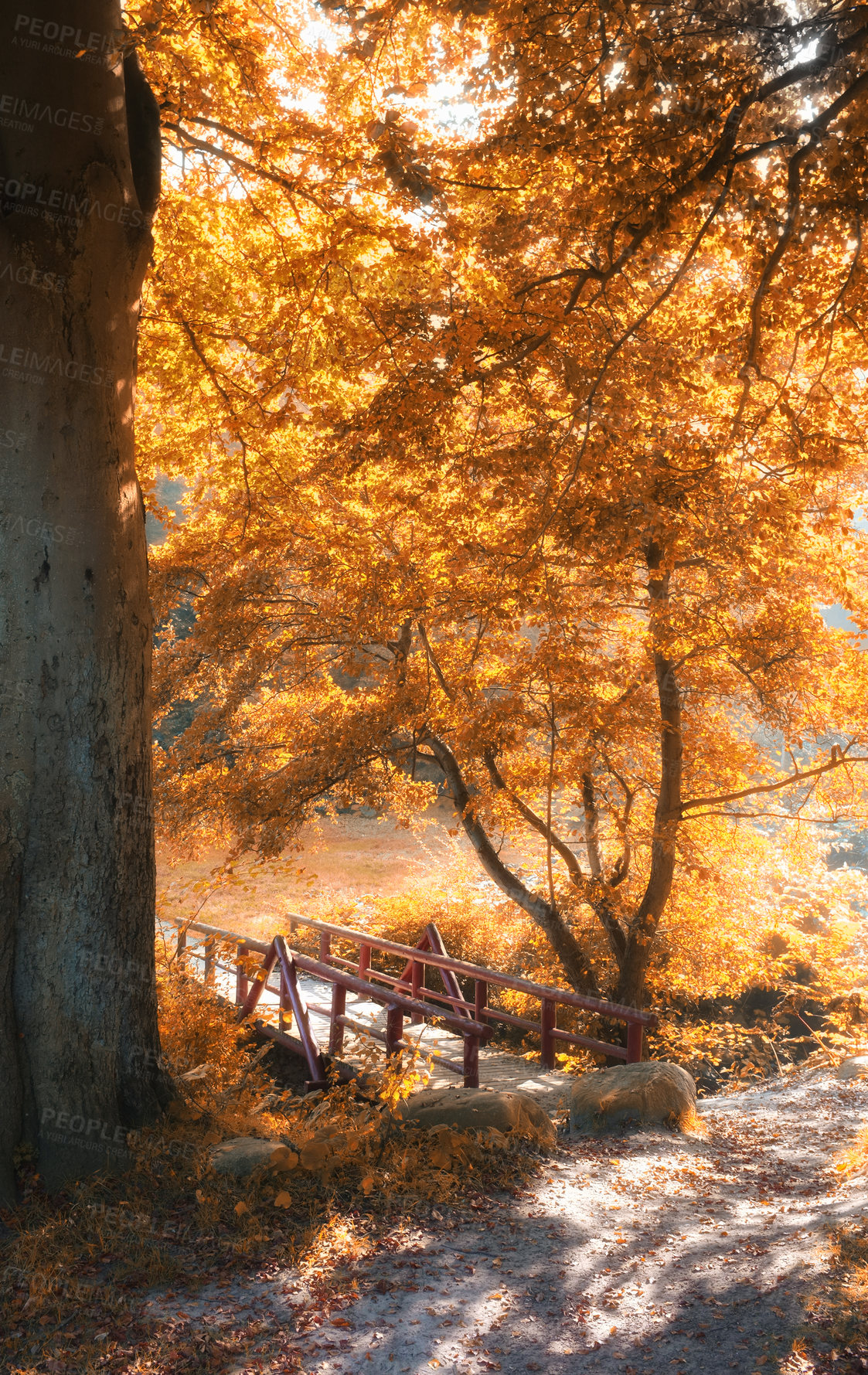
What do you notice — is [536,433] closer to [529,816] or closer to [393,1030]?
[393,1030]

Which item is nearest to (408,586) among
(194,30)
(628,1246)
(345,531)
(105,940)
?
(345,531)

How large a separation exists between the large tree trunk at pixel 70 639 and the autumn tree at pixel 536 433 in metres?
1.47

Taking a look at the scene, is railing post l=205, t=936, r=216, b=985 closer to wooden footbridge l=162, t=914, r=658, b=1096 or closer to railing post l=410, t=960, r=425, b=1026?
wooden footbridge l=162, t=914, r=658, b=1096

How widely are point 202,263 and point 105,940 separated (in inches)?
229

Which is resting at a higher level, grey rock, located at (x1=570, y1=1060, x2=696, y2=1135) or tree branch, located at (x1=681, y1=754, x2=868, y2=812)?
tree branch, located at (x1=681, y1=754, x2=868, y2=812)

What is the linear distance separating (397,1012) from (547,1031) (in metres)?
1.87

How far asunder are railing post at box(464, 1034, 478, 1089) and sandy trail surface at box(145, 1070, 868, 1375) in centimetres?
184

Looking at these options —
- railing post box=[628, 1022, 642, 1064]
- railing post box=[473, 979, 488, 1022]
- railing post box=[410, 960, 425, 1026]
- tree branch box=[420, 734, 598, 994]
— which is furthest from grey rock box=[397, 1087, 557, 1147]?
tree branch box=[420, 734, 598, 994]

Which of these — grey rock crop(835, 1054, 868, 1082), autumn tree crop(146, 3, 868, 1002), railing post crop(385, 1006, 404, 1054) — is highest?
autumn tree crop(146, 3, 868, 1002)

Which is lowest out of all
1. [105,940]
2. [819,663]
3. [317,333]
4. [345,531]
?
[105,940]

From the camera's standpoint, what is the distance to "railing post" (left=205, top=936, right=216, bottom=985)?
6841mm

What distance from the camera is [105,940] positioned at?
4324mm

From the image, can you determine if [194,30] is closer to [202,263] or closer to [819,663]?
[202,263]

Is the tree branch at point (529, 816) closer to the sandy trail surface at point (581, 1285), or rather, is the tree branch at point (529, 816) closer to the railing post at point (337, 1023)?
the railing post at point (337, 1023)
